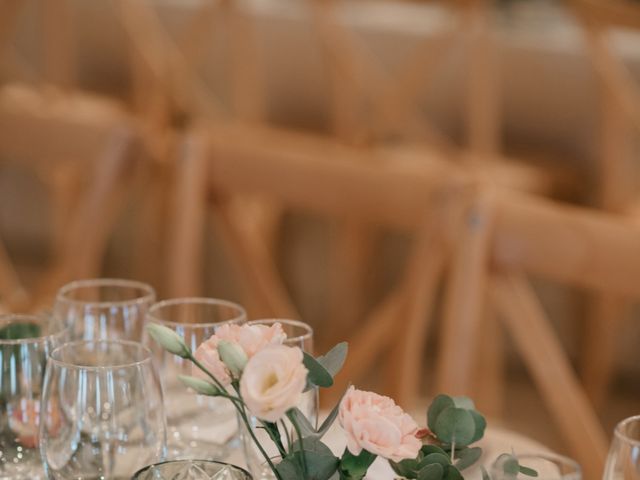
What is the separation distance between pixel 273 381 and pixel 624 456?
0.79ft

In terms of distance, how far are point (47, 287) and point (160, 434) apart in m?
0.88

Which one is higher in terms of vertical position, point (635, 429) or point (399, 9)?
point (399, 9)

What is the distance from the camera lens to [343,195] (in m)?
1.56

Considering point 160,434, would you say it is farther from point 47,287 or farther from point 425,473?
point 47,287

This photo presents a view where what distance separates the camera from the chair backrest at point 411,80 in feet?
8.56

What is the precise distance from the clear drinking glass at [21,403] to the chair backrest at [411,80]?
185cm

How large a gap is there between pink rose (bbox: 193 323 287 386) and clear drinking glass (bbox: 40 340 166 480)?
0.09 metres

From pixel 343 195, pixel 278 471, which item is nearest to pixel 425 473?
pixel 278 471

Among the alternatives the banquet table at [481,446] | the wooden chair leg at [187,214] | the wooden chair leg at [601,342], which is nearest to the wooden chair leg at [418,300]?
the banquet table at [481,446]

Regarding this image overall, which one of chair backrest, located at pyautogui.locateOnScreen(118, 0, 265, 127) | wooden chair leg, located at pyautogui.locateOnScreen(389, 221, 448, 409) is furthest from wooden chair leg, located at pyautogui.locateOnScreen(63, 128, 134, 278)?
chair backrest, located at pyautogui.locateOnScreen(118, 0, 265, 127)

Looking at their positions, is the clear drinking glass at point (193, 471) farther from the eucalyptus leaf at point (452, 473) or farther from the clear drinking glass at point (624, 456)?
the clear drinking glass at point (624, 456)

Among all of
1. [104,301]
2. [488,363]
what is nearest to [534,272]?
[104,301]

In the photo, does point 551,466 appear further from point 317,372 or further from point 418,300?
point 418,300

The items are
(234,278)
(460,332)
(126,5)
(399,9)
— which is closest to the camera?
(460,332)
